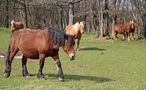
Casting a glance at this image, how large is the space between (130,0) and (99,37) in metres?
12.2

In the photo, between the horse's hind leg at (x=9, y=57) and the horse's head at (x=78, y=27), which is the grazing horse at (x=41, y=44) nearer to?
the horse's hind leg at (x=9, y=57)

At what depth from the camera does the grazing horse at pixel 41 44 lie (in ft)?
42.5

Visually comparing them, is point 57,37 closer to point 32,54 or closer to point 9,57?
point 32,54

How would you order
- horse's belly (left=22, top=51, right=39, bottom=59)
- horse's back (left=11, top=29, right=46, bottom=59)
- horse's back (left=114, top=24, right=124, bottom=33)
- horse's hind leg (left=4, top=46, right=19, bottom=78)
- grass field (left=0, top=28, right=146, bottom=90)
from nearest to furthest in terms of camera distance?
1. grass field (left=0, top=28, right=146, bottom=90)
2. horse's back (left=11, top=29, right=46, bottom=59)
3. horse's belly (left=22, top=51, right=39, bottom=59)
4. horse's hind leg (left=4, top=46, right=19, bottom=78)
5. horse's back (left=114, top=24, right=124, bottom=33)

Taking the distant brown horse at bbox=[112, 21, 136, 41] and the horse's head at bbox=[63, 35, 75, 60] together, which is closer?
the horse's head at bbox=[63, 35, 75, 60]

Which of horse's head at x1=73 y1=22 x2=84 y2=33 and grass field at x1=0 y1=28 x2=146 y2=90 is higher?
horse's head at x1=73 y1=22 x2=84 y2=33

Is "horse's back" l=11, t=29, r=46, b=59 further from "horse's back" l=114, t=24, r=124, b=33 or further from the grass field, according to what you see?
"horse's back" l=114, t=24, r=124, b=33

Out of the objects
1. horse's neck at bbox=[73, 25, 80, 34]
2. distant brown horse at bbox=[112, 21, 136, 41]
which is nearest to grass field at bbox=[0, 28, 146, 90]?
horse's neck at bbox=[73, 25, 80, 34]

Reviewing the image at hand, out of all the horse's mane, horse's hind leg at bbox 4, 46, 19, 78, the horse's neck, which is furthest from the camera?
the horse's neck

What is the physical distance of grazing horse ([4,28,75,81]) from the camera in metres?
13.0

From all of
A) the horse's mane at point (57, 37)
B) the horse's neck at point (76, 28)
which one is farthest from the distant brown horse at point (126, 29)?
the horse's mane at point (57, 37)

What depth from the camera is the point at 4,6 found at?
260ft

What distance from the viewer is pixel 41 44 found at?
1311 cm

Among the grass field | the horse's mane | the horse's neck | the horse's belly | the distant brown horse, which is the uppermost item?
the horse's mane
